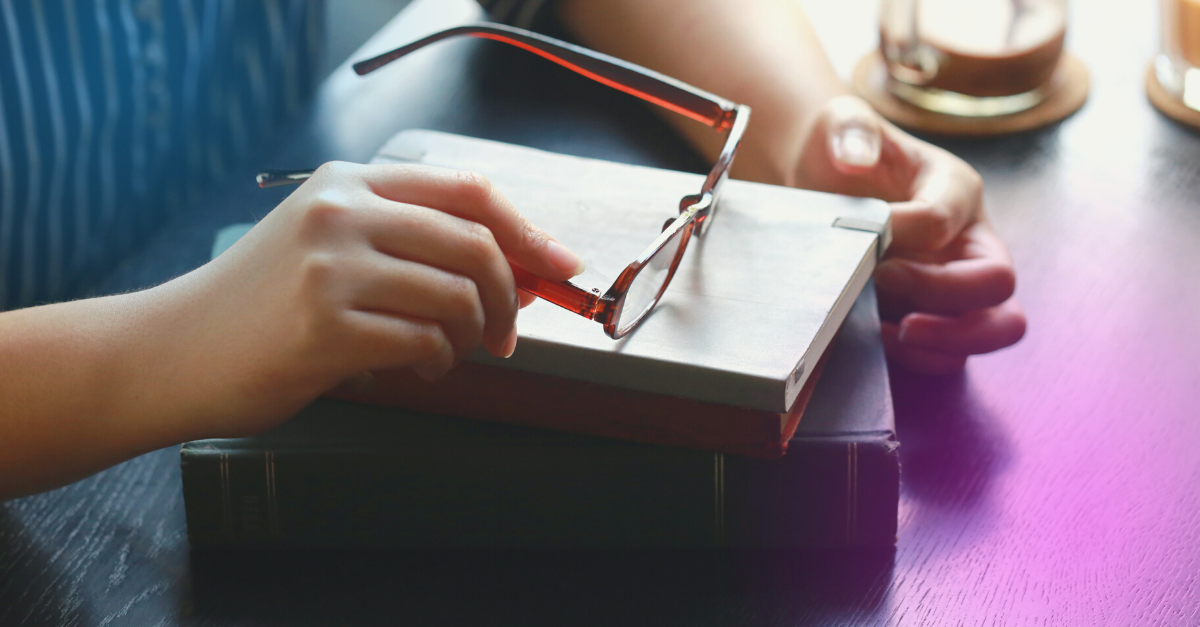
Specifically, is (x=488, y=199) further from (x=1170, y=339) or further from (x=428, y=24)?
(x=428, y=24)

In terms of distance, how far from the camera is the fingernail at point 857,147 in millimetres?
565

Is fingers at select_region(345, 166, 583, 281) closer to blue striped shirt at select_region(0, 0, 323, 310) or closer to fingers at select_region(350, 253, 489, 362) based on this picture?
fingers at select_region(350, 253, 489, 362)

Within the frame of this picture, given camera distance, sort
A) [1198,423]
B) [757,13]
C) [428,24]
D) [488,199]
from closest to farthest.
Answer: [488,199] < [1198,423] < [757,13] < [428,24]

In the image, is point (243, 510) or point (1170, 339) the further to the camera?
point (1170, 339)

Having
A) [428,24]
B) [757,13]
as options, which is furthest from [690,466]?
[428,24]

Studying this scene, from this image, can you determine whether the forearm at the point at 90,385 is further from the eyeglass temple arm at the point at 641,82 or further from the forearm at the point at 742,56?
the forearm at the point at 742,56

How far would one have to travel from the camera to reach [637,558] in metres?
0.41

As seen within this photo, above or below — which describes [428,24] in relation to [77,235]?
above

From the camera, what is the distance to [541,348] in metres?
0.38

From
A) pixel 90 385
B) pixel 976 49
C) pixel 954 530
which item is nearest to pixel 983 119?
pixel 976 49

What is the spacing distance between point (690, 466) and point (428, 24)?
60cm

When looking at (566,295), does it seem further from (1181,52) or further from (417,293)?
(1181,52)

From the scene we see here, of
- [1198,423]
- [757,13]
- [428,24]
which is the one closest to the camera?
[1198,423]

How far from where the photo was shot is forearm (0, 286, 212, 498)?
14.2 inches
